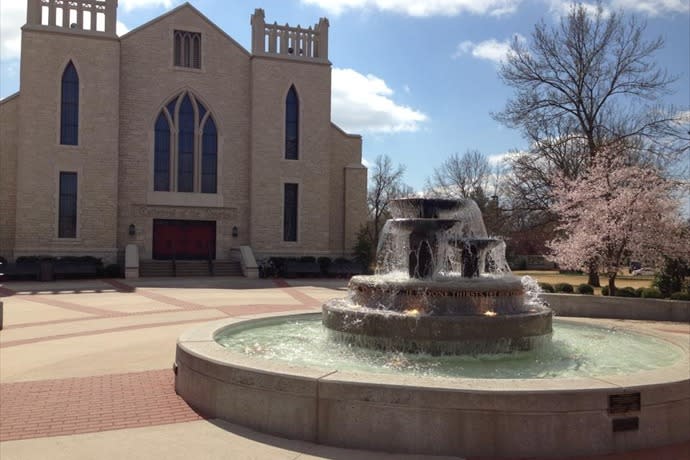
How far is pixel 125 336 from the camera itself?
11.8m

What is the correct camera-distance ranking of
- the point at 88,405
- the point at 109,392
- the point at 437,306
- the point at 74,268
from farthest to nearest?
the point at 74,268, the point at 437,306, the point at 109,392, the point at 88,405

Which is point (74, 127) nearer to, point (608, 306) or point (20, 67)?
point (20, 67)

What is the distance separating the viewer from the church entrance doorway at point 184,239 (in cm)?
3306

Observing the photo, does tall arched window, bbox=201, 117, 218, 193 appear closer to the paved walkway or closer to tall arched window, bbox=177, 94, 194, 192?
tall arched window, bbox=177, 94, 194, 192

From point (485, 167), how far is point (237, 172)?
35.2 m

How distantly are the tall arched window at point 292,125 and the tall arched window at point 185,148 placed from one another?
433 centimetres

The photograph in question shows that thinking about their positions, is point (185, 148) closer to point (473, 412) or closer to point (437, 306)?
point (437, 306)

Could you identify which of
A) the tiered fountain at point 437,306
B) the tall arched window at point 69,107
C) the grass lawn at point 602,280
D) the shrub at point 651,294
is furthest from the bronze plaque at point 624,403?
the tall arched window at point 69,107

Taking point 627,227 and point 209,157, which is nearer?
point 627,227

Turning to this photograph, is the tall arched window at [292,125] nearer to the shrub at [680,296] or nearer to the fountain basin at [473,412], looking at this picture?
the shrub at [680,296]

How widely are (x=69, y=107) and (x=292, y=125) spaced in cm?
1250

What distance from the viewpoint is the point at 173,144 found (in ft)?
110

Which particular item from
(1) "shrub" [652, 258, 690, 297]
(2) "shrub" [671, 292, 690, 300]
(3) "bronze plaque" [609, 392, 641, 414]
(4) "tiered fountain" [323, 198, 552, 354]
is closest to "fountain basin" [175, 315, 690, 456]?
(3) "bronze plaque" [609, 392, 641, 414]

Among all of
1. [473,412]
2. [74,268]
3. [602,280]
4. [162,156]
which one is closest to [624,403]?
[473,412]
